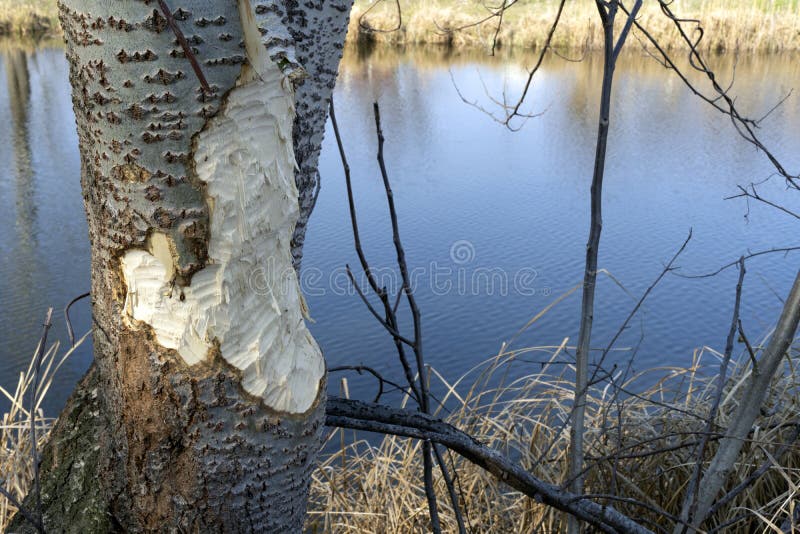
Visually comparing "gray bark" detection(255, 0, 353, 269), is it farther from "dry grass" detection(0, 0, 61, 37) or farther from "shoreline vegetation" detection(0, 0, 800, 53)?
"dry grass" detection(0, 0, 61, 37)

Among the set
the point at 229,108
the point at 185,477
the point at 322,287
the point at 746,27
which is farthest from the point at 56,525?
the point at 746,27

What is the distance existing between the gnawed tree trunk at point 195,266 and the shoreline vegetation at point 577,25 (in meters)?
6.05

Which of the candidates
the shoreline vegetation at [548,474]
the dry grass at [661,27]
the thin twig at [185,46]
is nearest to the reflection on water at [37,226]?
A: the shoreline vegetation at [548,474]

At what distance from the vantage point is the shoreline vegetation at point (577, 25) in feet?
22.4

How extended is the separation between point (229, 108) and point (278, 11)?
11 centimetres

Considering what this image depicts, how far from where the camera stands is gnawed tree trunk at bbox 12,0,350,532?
1.84ft

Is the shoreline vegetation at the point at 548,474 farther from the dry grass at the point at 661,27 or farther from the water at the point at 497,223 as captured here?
the dry grass at the point at 661,27

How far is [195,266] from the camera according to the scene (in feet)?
2.02

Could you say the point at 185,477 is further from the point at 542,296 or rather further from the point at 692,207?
the point at 692,207

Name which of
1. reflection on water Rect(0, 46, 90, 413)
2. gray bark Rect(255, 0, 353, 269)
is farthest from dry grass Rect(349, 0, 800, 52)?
gray bark Rect(255, 0, 353, 269)

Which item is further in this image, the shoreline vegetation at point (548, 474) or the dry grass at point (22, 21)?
the dry grass at point (22, 21)

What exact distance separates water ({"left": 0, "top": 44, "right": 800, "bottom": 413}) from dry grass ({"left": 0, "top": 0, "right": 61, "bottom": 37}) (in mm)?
3756

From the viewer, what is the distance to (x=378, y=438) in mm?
2252

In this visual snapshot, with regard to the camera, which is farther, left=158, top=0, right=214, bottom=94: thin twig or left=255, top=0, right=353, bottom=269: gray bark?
left=255, top=0, right=353, bottom=269: gray bark
